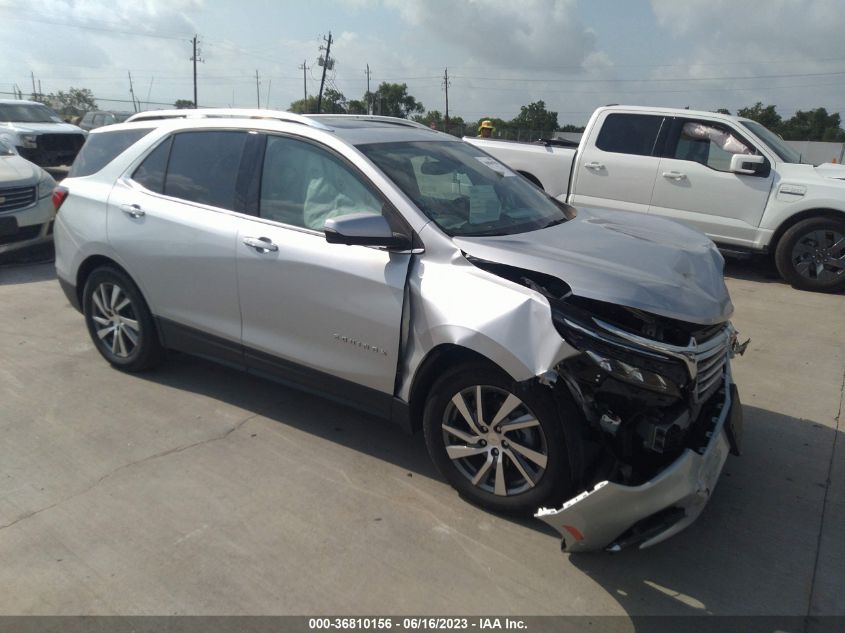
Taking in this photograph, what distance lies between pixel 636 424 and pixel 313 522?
1548mm

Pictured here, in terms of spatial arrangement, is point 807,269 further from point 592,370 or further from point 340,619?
point 340,619

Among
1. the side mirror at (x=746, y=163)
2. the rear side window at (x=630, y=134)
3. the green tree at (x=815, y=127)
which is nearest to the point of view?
the side mirror at (x=746, y=163)

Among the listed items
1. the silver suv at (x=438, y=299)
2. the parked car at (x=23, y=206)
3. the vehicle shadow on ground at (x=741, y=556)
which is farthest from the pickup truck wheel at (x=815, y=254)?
the parked car at (x=23, y=206)

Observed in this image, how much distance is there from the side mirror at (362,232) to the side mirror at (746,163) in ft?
19.0

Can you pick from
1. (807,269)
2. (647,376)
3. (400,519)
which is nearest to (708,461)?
(647,376)

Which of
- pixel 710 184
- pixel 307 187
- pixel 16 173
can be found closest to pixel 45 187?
pixel 16 173

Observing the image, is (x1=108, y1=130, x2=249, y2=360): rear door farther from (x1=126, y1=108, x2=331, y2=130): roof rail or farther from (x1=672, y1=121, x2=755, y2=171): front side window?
(x1=672, y1=121, x2=755, y2=171): front side window

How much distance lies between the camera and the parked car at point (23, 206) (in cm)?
787

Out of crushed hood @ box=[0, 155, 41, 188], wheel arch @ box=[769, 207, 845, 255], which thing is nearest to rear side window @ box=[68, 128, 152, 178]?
crushed hood @ box=[0, 155, 41, 188]

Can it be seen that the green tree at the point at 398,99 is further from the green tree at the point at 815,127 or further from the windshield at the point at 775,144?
the windshield at the point at 775,144

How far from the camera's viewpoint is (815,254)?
7.65 m

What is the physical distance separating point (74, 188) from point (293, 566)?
3.35m

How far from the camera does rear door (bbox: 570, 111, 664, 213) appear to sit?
27.7 feet

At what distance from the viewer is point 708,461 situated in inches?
111
